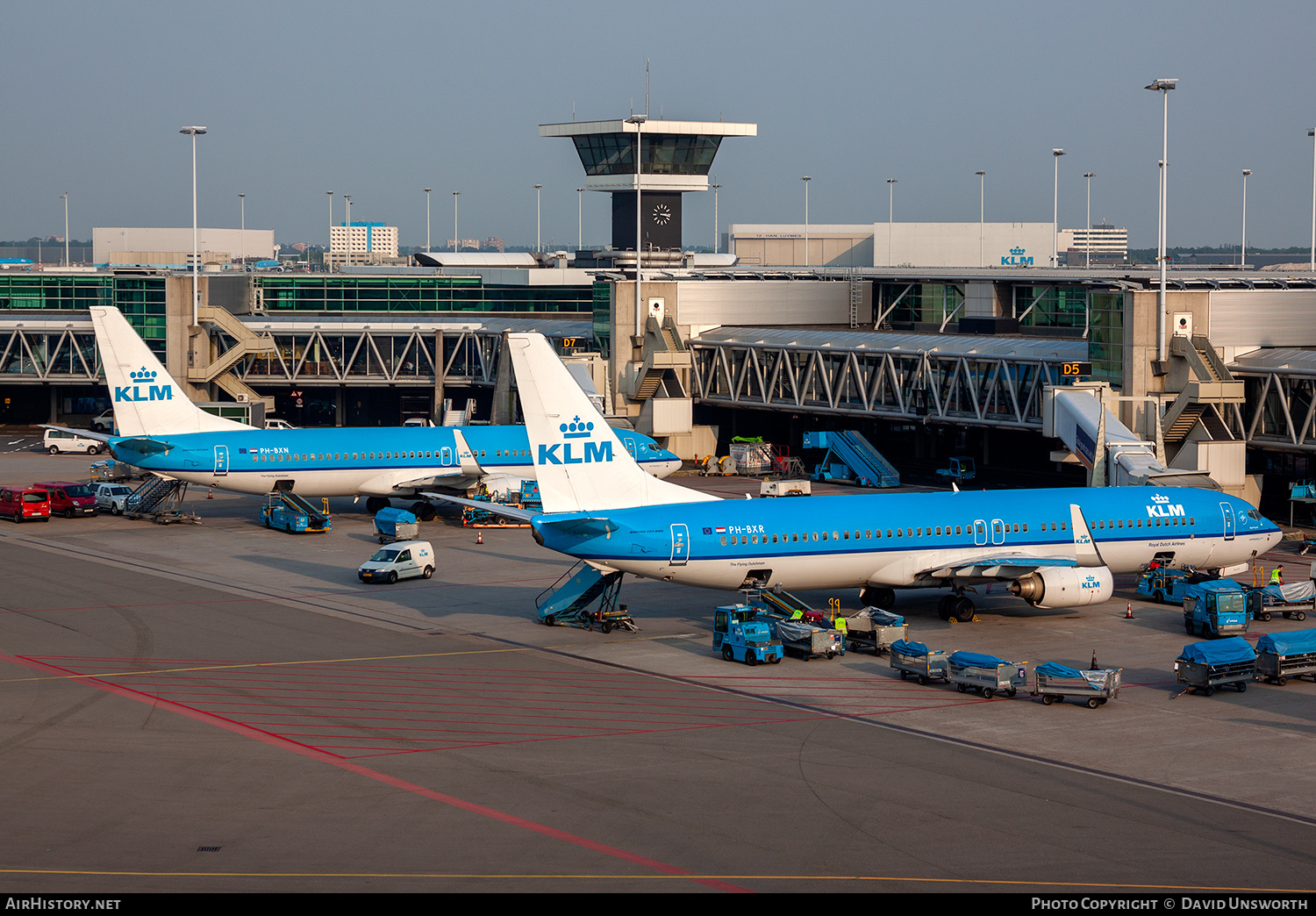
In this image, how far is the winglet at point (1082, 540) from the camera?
54.3 meters

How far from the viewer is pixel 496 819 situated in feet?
100

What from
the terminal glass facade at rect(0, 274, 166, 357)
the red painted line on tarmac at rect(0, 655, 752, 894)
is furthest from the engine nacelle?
the terminal glass facade at rect(0, 274, 166, 357)

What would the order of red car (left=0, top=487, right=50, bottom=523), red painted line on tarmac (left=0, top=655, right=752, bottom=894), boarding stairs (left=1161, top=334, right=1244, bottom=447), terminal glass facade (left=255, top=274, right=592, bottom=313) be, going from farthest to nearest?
terminal glass facade (left=255, top=274, right=592, bottom=313) < red car (left=0, top=487, right=50, bottom=523) < boarding stairs (left=1161, top=334, right=1244, bottom=447) < red painted line on tarmac (left=0, top=655, right=752, bottom=894)

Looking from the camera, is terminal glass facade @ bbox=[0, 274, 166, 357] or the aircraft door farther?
terminal glass facade @ bbox=[0, 274, 166, 357]

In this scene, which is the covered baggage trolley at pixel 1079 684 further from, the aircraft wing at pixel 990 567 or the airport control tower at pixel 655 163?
the airport control tower at pixel 655 163

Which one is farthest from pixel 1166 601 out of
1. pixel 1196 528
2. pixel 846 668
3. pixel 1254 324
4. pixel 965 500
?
pixel 1254 324

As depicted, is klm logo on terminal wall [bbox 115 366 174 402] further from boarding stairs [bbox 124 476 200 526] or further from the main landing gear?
the main landing gear

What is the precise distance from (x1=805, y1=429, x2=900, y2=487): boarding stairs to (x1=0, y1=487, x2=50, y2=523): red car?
44.0 metres

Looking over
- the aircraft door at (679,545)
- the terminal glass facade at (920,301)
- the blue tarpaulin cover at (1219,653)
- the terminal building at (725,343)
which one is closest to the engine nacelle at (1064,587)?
the blue tarpaulin cover at (1219,653)

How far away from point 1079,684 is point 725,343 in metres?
58.6

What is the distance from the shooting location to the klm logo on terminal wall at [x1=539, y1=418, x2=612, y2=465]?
4850 cm

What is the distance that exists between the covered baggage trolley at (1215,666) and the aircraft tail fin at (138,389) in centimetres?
5057

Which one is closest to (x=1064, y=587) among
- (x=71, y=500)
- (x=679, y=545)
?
(x=679, y=545)

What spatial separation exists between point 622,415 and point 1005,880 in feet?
237
